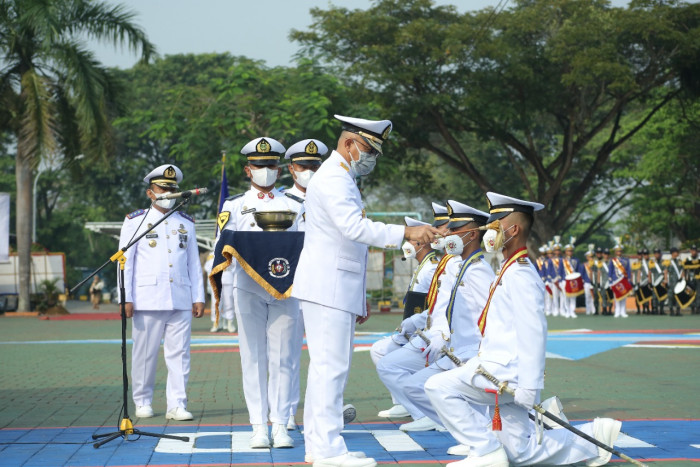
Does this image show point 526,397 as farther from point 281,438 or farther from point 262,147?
point 262,147

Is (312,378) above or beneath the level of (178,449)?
above

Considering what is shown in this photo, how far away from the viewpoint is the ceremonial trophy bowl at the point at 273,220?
8227mm

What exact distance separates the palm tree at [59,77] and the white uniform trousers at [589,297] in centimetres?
1532

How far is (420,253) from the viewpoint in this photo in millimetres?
10281

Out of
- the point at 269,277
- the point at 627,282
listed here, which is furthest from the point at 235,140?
the point at 269,277

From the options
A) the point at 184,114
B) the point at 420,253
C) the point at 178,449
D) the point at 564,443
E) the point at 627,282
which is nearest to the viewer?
the point at 564,443

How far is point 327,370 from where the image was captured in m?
6.79

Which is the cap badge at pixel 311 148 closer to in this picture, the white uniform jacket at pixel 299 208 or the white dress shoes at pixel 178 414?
the white uniform jacket at pixel 299 208

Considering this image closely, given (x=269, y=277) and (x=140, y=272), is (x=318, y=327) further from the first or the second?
(x=140, y=272)

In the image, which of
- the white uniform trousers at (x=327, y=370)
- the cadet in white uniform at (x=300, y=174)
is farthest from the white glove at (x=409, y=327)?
the white uniform trousers at (x=327, y=370)

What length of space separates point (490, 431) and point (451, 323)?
52.5 inches

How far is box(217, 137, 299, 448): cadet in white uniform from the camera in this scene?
7891 millimetres

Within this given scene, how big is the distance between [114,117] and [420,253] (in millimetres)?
24785

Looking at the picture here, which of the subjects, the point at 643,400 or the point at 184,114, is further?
the point at 184,114
